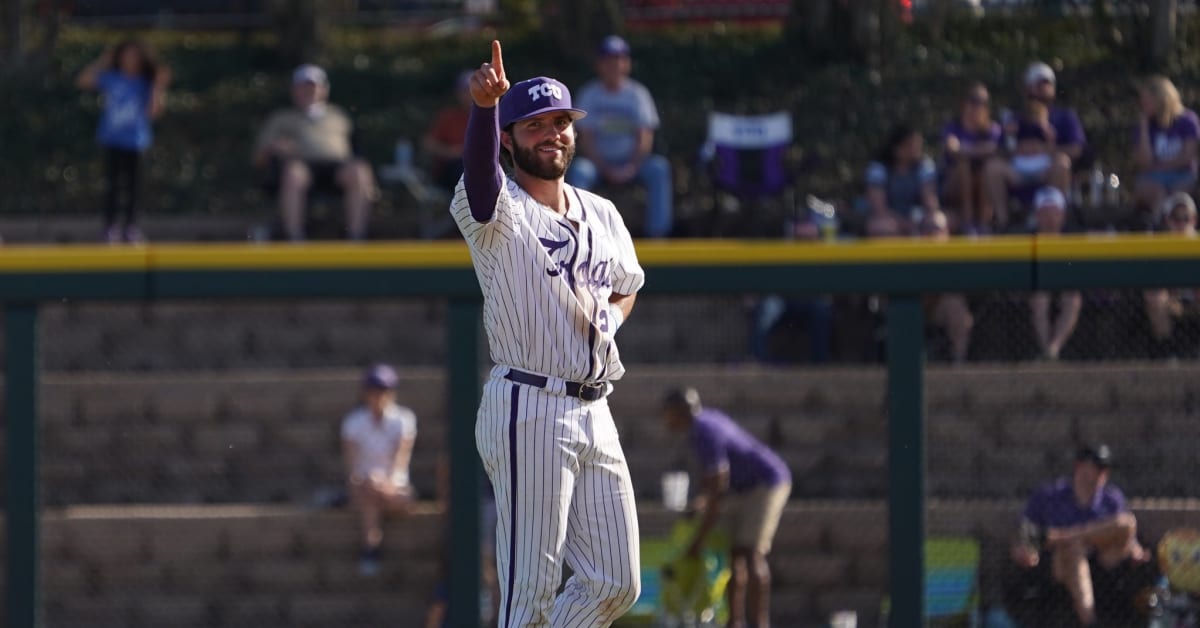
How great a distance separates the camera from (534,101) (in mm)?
4902

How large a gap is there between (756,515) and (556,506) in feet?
8.08

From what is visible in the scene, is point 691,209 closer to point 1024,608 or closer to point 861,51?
point 861,51

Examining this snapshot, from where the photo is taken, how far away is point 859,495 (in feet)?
23.8

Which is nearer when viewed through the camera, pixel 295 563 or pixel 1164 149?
pixel 295 563

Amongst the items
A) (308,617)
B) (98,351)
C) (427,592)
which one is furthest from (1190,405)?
(98,351)

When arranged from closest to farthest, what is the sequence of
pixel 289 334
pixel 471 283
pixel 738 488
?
pixel 471 283 → pixel 738 488 → pixel 289 334

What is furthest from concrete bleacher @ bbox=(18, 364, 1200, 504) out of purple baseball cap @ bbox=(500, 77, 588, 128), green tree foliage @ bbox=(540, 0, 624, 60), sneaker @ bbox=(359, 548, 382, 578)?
green tree foliage @ bbox=(540, 0, 624, 60)

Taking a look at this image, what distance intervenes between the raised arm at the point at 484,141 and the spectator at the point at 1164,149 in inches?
211

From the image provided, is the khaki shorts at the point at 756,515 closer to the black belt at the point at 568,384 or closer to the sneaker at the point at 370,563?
the sneaker at the point at 370,563

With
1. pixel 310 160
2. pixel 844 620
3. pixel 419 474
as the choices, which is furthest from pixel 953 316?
pixel 310 160

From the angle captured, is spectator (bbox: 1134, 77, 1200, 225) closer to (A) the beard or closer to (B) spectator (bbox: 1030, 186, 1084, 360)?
(B) spectator (bbox: 1030, 186, 1084, 360)

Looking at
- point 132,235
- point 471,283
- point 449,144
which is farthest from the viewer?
point 449,144

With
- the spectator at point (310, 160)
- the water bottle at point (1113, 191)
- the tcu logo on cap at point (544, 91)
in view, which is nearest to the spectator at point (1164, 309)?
the water bottle at point (1113, 191)

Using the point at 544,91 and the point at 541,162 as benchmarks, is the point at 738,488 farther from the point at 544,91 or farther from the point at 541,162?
the point at 544,91
